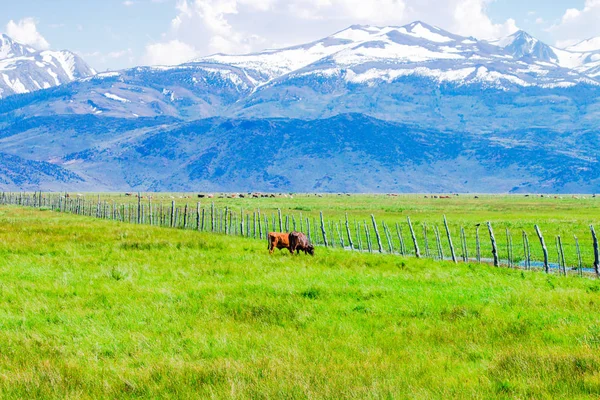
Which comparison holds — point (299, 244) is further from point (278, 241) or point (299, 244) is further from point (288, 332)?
point (288, 332)

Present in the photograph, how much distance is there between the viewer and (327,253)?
102 feet

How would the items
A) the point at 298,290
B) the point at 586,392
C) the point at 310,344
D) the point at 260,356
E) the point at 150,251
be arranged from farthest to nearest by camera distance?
1. the point at 150,251
2. the point at 298,290
3. the point at 310,344
4. the point at 260,356
5. the point at 586,392

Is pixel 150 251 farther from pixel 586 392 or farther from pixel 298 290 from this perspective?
pixel 586 392

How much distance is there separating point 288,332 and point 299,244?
15.6 m

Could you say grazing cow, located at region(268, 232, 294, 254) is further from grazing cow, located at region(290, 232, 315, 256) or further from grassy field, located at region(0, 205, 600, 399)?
grassy field, located at region(0, 205, 600, 399)

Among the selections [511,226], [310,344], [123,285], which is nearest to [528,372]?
[310,344]

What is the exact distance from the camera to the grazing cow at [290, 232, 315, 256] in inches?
1164

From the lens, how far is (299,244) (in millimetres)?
29734

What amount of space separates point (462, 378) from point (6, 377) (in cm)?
700

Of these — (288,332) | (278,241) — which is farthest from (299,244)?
(288,332)

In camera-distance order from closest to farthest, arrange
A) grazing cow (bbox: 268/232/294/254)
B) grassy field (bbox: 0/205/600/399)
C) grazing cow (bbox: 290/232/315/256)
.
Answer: grassy field (bbox: 0/205/600/399) < grazing cow (bbox: 290/232/315/256) < grazing cow (bbox: 268/232/294/254)

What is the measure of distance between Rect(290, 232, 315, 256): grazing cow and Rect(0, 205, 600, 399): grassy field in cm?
473

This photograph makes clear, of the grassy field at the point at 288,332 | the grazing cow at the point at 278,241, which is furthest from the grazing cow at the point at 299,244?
the grassy field at the point at 288,332

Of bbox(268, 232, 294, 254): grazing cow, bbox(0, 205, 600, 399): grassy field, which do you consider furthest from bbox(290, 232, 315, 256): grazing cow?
bbox(0, 205, 600, 399): grassy field
